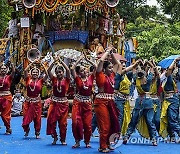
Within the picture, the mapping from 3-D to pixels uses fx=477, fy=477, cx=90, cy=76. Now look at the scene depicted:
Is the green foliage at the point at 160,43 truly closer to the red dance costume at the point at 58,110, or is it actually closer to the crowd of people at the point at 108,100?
the crowd of people at the point at 108,100

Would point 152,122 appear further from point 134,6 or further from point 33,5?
point 134,6

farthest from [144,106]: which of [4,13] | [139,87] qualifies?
[4,13]

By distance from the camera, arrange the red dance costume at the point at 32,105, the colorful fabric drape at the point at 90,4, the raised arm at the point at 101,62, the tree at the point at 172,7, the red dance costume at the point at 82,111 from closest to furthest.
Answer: the raised arm at the point at 101,62
the red dance costume at the point at 82,111
the red dance costume at the point at 32,105
the colorful fabric drape at the point at 90,4
the tree at the point at 172,7

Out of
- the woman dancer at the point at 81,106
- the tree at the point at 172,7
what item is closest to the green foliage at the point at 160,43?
the tree at the point at 172,7

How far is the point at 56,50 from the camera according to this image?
17656 mm

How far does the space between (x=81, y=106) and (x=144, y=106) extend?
120 cm

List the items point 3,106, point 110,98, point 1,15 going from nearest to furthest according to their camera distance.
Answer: point 110,98, point 3,106, point 1,15

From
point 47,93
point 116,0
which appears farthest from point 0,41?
point 116,0

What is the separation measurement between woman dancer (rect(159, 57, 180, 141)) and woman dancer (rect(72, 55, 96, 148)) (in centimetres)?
163

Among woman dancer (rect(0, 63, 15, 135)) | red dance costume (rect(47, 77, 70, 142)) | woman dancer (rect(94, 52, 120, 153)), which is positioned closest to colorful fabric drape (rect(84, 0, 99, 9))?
woman dancer (rect(0, 63, 15, 135))

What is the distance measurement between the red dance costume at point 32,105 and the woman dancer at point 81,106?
149 cm

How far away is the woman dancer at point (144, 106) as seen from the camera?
8631 millimetres

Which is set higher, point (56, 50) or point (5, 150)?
point (56, 50)

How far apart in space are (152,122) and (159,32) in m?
17.6
